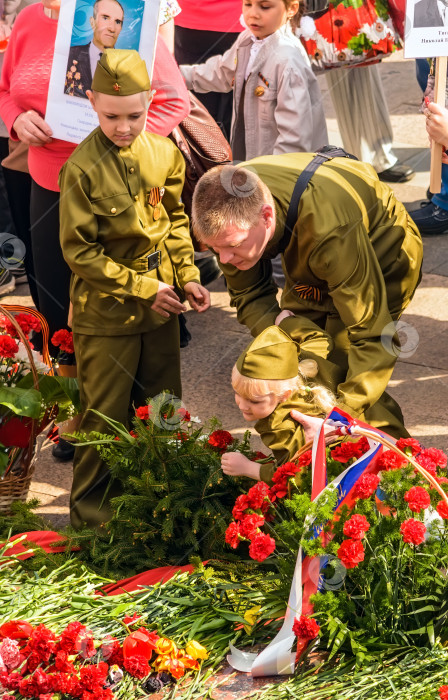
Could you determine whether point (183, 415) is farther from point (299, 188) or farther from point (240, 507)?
point (299, 188)

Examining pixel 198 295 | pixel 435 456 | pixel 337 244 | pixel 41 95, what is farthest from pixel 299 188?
pixel 41 95

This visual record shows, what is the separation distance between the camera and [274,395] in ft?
9.88

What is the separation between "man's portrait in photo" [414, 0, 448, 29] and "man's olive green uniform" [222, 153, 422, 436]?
500 mm

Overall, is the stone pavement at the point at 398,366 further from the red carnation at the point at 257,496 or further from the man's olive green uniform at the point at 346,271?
the red carnation at the point at 257,496

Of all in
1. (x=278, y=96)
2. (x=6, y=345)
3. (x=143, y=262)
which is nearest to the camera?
(x=143, y=262)

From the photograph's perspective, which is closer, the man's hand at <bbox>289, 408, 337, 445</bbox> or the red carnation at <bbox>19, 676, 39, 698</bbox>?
the red carnation at <bbox>19, 676, 39, 698</bbox>

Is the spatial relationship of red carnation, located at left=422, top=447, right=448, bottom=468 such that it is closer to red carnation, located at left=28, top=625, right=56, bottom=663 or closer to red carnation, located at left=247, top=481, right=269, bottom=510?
red carnation, located at left=247, top=481, right=269, bottom=510

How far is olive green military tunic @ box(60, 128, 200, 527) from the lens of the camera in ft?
11.2

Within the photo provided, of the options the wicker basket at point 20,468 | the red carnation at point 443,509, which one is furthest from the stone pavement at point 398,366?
the red carnation at point 443,509

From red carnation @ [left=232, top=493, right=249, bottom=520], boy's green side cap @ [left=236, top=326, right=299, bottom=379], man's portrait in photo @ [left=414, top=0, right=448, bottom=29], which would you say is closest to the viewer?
red carnation @ [left=232, top=493, right=249, bottom=520]

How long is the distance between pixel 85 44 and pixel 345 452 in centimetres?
186

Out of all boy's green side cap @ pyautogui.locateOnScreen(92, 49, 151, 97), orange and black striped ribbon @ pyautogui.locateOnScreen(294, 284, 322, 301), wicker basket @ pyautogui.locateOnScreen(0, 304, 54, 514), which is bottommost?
wicker basket @ pyautogui.locateOnScreen(0, 304, 54, 514)

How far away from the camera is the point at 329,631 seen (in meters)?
2.64

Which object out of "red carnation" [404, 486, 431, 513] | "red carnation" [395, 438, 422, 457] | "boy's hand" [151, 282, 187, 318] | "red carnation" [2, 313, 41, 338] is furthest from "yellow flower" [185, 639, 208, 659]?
"red carnation" [2, 313, 41, 338]
